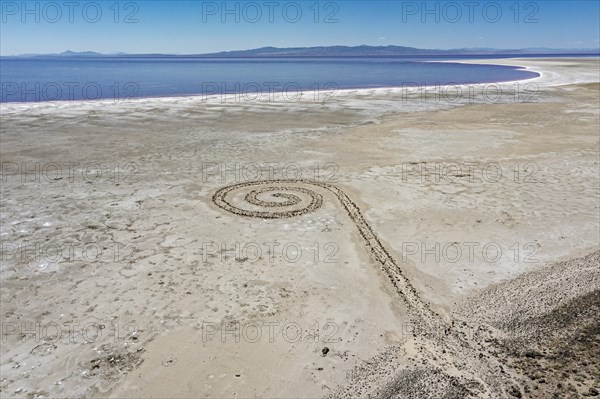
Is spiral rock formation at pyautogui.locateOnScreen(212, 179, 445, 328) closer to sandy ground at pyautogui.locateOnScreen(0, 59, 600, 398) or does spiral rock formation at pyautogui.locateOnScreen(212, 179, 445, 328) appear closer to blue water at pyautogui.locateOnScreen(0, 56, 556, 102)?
sandy ground at pyautogui.locateOnScreen(0, 59, 600, 398)

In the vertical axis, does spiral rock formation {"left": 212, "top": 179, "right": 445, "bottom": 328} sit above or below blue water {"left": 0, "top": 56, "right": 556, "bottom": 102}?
below

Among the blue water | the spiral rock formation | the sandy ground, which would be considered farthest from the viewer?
the blue water

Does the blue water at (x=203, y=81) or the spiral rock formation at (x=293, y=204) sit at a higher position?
the blue water at (x=203, y=81)

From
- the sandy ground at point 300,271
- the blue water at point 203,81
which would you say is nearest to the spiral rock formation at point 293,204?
the sandy ground at point 300,271

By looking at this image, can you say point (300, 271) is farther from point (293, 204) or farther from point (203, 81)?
point (203, 81)

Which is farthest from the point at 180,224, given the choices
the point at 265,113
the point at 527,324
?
the point at 265,113

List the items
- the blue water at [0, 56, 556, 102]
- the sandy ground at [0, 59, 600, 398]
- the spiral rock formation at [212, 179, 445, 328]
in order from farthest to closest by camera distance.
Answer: the blue water at [0, 56, 556, 102] < the spiral rock formation at [212, 179, 445, 328] < the sandy ground at [0, 59, 600, 398]

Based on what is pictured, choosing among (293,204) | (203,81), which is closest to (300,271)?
(293,204)

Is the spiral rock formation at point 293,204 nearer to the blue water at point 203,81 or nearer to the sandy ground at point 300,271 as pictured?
the sandy ground at point 300,271

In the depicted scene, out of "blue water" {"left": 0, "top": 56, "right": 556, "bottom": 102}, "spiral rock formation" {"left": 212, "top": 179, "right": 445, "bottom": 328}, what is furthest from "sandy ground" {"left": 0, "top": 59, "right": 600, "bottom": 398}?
"blue water" {"left": 0, "top": 56, "right": 556, "bottom": 102}
